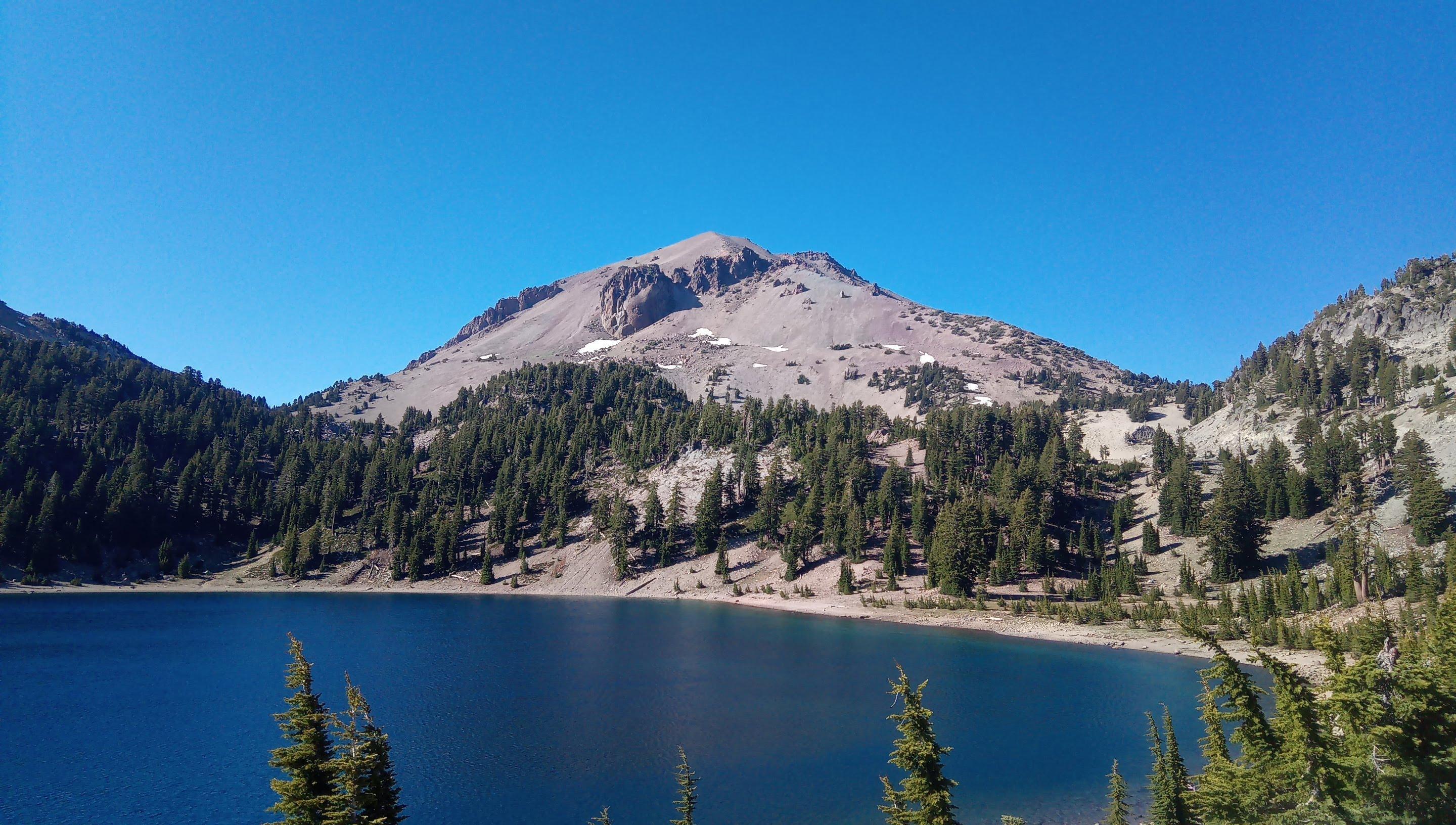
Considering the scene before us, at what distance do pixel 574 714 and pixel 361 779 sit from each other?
33.6 metres

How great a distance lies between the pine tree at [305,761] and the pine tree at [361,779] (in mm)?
243

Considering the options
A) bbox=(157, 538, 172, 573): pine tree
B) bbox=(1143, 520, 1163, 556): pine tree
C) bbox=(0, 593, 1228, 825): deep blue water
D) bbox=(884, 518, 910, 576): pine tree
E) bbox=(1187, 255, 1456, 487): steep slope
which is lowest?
bbox=(0, 593, 1228, 825): deep blue water

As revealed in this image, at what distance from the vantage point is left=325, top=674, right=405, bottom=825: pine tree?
1530cm

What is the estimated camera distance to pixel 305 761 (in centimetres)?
1553

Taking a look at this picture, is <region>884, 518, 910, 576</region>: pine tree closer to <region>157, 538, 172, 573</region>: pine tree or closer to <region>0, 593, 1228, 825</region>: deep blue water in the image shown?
<region>0, 593, 1228, 825</region>: deep blue water

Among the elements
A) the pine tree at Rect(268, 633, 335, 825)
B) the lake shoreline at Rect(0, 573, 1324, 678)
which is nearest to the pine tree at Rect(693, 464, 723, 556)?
the lake shoreline at Rect(0, 573, 1324, 678)

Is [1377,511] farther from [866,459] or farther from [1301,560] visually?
[866,459]

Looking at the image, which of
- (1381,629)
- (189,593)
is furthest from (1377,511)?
(189,593)

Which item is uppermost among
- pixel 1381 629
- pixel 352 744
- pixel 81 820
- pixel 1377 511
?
pixel 1377 511

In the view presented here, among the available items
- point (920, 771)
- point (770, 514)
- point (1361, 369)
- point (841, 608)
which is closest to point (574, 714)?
point (920, 771)

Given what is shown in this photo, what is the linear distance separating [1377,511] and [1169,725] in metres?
92.8

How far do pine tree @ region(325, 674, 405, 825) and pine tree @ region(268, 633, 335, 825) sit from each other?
0.80 feet

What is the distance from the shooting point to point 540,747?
1574 inches

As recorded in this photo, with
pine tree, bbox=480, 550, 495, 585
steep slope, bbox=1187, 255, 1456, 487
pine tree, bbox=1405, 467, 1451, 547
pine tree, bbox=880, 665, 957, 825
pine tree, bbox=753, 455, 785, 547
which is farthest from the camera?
pine tree, bbox=480, 550, 495, 585
